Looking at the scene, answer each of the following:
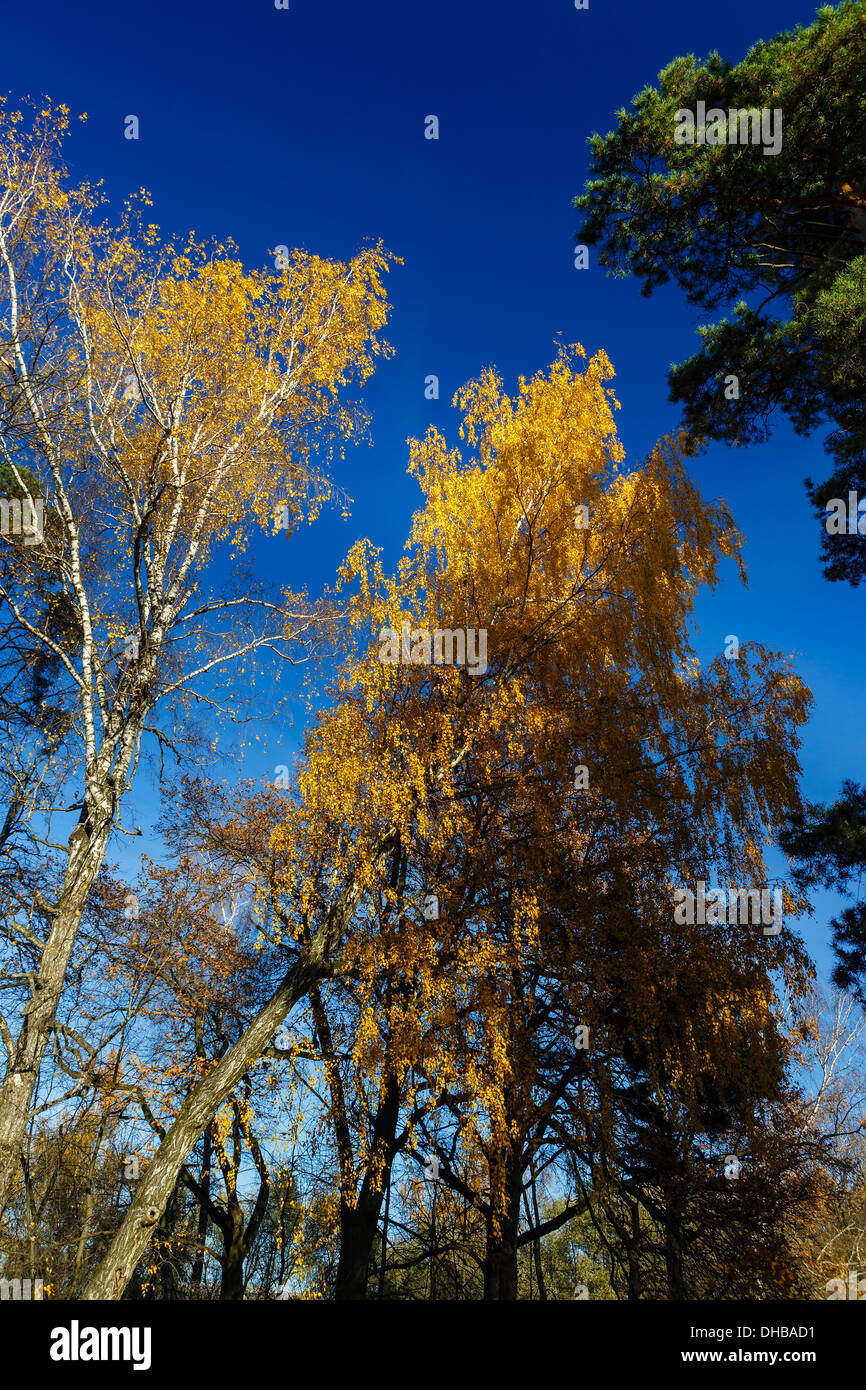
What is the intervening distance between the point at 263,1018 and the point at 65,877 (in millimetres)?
2549

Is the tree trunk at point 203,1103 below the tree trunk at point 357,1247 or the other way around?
the other way around

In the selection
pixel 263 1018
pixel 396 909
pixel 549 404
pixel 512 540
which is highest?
pixel 549 404

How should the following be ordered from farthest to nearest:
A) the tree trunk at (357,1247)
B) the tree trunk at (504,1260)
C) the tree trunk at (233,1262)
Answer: the tree trunk at (233,1262) → the tree trunk at (504,1260) → the tree trunk at (357,1247)

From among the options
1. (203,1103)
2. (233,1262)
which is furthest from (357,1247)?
(233,1262)

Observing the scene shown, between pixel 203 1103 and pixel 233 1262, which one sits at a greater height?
pixel 203 1103

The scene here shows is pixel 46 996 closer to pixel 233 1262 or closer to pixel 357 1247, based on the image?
pixel 357 1247

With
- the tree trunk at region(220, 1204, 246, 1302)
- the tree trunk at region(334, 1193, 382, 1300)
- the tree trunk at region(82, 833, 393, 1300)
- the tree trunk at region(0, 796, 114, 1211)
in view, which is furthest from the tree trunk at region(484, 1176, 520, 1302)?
the tree trunk at region(0, 796, 114, 1211)

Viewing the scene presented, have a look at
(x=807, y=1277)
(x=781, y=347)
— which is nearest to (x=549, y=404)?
(x=781, y=347)

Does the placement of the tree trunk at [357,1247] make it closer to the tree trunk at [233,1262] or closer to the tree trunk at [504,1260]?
the tree trunk at [504,1260]

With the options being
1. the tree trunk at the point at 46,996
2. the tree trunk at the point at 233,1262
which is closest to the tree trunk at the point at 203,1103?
the tree trunk at the point at 46,996

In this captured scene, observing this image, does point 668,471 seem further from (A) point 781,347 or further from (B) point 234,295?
(B) point 234,295

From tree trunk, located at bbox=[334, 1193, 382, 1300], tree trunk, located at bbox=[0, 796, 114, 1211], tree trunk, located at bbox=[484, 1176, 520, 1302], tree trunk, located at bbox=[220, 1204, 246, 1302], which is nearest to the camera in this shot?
tree trunk, located at bbox=[0, 796, 114, 1211]

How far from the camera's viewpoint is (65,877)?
300 inches

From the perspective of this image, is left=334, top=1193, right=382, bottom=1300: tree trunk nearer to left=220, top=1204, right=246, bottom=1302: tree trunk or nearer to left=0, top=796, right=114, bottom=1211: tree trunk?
left=220, top=1204, right=246, bottom=1302: tree trunk
